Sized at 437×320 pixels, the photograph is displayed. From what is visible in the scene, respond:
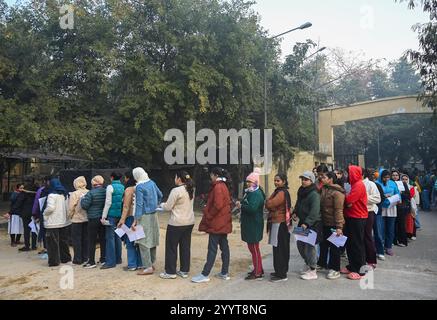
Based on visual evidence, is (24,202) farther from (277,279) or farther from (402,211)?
(402,211)

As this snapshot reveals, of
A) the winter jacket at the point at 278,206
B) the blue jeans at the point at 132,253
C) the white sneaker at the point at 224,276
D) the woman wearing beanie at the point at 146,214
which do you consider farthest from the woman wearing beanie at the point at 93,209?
the winter jacket at the point at 278,206

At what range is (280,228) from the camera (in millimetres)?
6188

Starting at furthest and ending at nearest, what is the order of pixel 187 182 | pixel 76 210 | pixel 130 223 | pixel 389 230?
pixel 389 230, pixel 76 210, pixel 130 223, pixel 187 182

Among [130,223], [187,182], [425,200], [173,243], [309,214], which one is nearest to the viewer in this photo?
[309,214]

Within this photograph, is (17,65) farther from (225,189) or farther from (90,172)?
(225,189)

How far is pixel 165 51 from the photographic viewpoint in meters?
16.4

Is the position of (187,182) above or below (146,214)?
above

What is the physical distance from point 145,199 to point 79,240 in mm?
1844

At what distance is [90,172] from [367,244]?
611 cm

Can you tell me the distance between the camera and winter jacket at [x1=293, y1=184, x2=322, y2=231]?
6059 mm

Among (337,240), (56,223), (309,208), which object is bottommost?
(337,240)

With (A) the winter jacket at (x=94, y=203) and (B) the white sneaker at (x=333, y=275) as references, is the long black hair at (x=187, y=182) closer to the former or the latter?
(A) the winter jacket at (x=94, y=203)

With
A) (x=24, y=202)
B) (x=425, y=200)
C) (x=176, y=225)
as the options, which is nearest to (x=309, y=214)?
(x=176, y=225)
